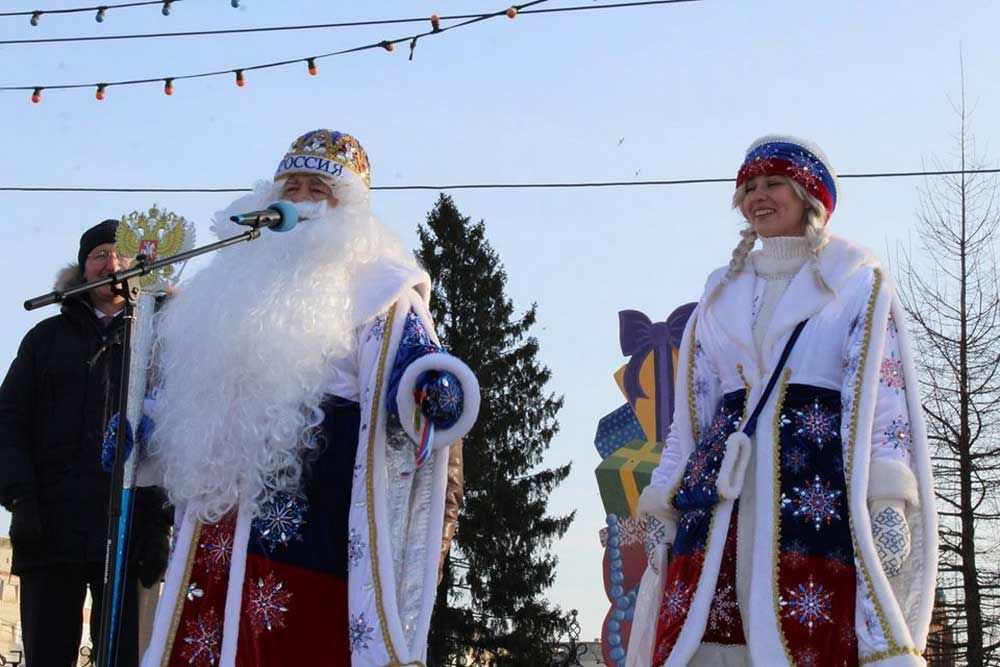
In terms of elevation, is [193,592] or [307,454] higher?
[307,454]

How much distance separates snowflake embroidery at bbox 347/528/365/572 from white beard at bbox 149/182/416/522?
0.25 metres

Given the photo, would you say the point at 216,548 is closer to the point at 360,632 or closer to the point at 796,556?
the point at 360,632

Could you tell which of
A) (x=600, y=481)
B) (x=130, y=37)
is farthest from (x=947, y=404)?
(x=130, y=37)

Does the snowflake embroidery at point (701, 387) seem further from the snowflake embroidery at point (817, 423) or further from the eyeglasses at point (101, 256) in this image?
the eyeglasses at point (101, 256)

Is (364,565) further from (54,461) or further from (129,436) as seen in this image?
Answer: (54,461)

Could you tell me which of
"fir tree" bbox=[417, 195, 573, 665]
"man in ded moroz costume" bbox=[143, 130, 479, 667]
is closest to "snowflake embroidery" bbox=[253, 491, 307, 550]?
"man in ded moroz costume" bbox=[143, 130, 479, 667]

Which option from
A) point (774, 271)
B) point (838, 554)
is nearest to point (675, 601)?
point (838, 554)

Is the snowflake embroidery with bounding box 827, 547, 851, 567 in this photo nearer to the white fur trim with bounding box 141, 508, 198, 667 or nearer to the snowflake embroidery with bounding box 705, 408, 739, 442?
the snowflake embroidery with bounding box 705, 408, 739, 442

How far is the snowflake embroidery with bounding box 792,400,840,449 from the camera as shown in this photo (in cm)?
440

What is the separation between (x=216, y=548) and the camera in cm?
469

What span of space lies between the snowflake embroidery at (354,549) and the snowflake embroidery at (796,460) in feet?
4.22

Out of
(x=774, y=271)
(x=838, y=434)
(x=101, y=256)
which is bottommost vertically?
(x=838, y=434)

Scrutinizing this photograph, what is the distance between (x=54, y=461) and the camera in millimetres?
5711

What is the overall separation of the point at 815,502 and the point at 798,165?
1.07 m
